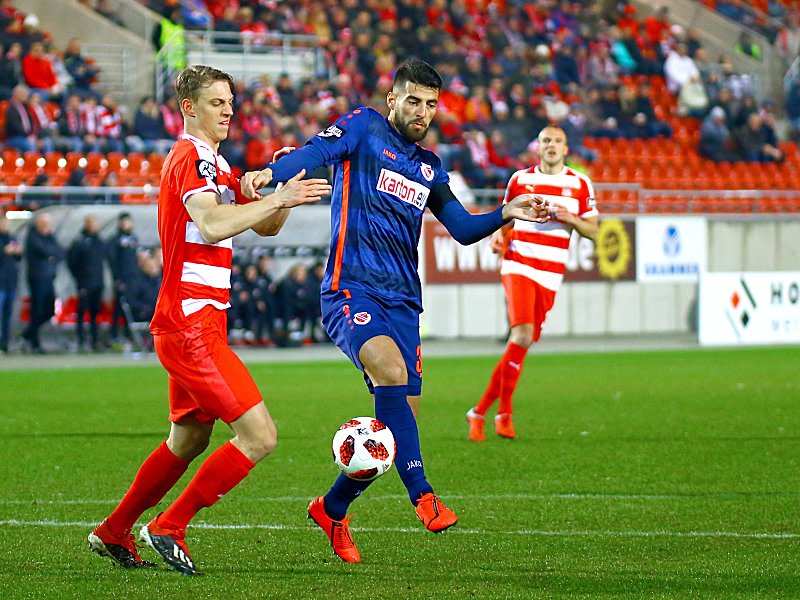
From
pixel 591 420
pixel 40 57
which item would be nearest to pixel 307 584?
pixel 591 420

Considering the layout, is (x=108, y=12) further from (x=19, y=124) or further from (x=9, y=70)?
(x=19, y=124)

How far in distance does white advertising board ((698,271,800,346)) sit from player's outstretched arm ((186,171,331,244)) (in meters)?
17.1

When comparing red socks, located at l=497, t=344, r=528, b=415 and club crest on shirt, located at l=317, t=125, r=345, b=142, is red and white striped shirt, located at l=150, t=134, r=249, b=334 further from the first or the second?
red socks, located at l=497, t=344, r=528, b=415

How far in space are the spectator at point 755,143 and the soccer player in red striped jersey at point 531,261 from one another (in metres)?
18.8

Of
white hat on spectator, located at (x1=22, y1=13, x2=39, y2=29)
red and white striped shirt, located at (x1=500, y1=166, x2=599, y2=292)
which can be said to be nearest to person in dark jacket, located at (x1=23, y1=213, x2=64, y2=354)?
white hat on spectator, located at (x1=22, y1=13, x2=39, y2=29)

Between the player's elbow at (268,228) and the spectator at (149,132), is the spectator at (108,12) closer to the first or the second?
the spectator at (149,132)

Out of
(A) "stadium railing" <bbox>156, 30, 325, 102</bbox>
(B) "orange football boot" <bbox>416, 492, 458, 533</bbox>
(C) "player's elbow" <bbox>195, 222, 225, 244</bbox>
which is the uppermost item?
(A) "stadium railing" <bbox>156, 30, 325, 102</bbox>

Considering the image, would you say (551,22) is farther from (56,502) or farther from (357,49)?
(56,502)

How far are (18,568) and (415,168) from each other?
2576 millimetres

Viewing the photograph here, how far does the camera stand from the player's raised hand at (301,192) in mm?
5145

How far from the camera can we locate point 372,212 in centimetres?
615

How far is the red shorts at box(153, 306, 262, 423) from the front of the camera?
5238mm

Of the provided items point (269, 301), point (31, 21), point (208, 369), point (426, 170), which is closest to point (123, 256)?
point (269, 301)

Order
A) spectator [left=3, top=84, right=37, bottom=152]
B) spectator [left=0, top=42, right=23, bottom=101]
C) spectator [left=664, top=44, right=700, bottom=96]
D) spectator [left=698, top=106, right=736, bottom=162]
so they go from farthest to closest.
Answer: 1. spectator [left=664, top=44, right=700, bottom=96]
2. spectator [left=698, top=106, right=736, bottom=162]
3. spectator [left=0, top=42, right=23, bottom=101]
4. spectator [left=3, top=84, right=37, bottom=152]
